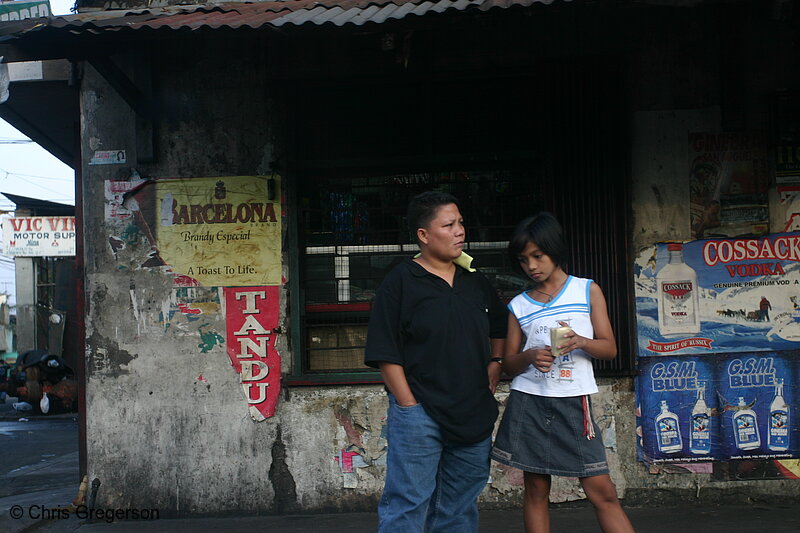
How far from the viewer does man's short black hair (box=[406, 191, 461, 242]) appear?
3572 millimetres

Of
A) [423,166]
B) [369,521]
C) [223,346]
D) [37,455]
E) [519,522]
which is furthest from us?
[37,455]

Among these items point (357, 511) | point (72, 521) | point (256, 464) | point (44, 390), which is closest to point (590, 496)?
point (357, 511)

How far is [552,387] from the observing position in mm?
3580

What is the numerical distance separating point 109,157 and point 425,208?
3.31m

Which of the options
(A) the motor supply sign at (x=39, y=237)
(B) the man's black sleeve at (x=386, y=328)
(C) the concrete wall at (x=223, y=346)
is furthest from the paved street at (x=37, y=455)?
(A) the motor supply sign at (x=39, y=237)

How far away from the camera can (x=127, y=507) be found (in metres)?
5.77

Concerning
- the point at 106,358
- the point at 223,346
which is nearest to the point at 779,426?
the point at 223,346

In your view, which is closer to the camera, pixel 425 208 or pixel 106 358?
pixel 425 208

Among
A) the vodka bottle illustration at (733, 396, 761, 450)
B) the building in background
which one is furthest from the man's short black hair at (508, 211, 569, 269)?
the building in background

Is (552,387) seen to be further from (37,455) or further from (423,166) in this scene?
(37,455)

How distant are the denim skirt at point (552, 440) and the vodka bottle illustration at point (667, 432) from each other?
2102 mm

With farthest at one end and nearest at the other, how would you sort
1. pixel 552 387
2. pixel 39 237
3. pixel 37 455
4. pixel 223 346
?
pixel 39 237
pixel 37 455
pixel 223 346
pixel 552 387

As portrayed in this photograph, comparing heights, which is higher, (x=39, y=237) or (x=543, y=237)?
(x=39, y=237)

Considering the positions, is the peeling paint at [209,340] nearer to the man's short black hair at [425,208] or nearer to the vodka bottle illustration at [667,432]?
the man's short black hair at [425,208]
